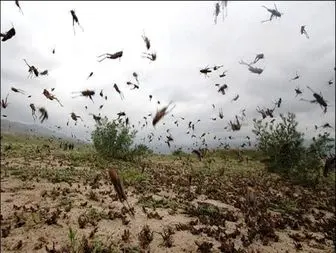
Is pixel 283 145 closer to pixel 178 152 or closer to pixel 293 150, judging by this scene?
pixel 293 150

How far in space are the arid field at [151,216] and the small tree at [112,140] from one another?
8801 mm

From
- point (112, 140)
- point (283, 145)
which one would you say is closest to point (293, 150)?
point (283, 145)

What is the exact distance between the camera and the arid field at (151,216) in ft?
32.5

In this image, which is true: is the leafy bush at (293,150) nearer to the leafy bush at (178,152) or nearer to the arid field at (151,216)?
the arid field at (151,216)

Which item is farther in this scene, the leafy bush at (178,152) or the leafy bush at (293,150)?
the leafy bush at (178,152)

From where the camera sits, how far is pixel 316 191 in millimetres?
23016

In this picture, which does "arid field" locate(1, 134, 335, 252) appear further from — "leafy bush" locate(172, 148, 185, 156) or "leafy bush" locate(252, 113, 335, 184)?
"leafy bush" locate(172, 148, 185, 156)

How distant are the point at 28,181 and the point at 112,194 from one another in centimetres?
443

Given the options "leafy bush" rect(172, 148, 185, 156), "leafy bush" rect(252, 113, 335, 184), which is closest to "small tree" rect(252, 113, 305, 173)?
"leafy bush" rect(252, 113, 335, 184)

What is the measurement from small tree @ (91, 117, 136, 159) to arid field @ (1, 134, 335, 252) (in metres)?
8.80

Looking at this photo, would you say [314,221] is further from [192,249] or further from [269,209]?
[192,249]

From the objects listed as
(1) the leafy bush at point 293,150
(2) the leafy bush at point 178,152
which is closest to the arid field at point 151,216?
(1) the leafy bush at point 293,150

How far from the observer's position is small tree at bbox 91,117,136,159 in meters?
29.3

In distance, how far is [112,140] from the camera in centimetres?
2942
